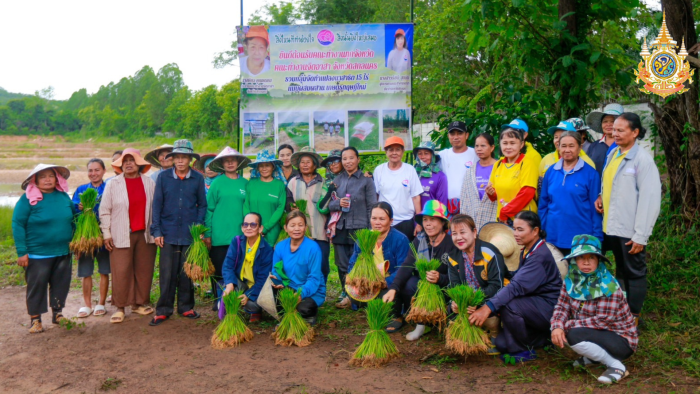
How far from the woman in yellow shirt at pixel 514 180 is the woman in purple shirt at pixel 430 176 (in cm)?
73

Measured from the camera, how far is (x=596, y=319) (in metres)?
3.77

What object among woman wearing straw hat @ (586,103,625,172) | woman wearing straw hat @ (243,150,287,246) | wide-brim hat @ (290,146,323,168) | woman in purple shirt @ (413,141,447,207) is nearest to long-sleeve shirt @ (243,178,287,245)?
woman wearing straw hat @ (243,150,287,246)

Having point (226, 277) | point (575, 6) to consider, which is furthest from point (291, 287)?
point (575, 6)

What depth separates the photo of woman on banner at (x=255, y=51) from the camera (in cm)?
680

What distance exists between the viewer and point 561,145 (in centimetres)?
450

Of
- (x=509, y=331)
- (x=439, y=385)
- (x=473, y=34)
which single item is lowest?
(x=439, y=385)

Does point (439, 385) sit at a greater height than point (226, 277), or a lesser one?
lesser

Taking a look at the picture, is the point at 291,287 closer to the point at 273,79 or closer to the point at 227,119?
the point at 273,79

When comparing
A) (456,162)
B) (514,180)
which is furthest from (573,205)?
(456,162)

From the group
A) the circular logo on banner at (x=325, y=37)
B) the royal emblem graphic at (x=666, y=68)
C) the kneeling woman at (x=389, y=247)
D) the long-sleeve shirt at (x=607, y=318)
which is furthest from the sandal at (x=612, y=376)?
the circular logo on banner at (x=325, y=37)

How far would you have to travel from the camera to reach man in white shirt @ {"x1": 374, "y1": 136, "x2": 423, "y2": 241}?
18.0 feet

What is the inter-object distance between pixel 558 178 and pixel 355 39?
3416 mm

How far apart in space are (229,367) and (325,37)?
14.2 ft

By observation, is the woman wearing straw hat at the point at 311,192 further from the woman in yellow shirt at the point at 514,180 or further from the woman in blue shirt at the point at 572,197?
the woman in blue shirt at the point at 572,197
